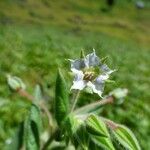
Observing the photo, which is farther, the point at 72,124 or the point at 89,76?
the point at 72,124

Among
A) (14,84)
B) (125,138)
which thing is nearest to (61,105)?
(125,138)

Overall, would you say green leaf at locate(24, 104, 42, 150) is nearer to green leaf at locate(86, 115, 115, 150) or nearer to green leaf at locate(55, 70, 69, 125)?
green leaf at locate(55, 70, 69, 125)

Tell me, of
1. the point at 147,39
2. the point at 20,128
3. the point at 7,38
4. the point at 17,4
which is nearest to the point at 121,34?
the point at 147,39

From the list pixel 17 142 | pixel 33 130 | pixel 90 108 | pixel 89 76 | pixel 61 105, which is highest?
pixel 89 76

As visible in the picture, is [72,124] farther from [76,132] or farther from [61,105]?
[61,105]

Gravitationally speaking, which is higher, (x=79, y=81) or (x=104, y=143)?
(x=79, y=81)

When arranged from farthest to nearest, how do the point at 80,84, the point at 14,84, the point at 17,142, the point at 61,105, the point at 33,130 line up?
the point at 17,142, the point at 14,84, the point at 33,130, the point at 61,105, the point at 80,84

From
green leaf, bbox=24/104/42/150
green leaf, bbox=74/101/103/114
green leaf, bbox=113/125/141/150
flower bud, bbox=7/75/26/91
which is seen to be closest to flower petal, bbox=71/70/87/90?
green leaf, bbox=113/125/141/150
